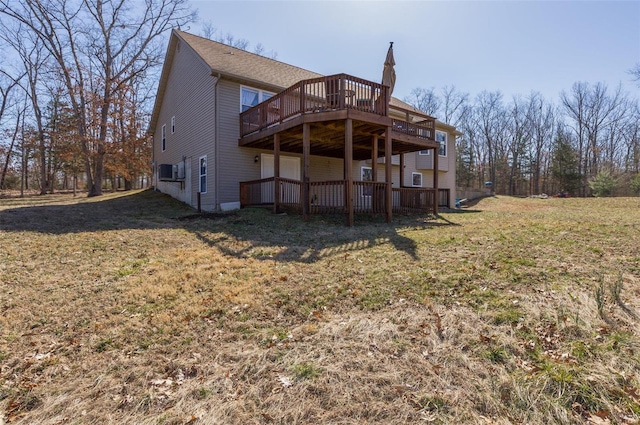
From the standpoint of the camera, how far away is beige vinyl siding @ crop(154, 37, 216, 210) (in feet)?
43.0

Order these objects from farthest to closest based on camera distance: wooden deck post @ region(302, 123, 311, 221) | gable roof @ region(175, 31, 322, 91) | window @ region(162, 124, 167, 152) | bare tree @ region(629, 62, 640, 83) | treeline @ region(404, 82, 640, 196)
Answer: treeline @ region(404, 82, 640, 196) → bare tree @ region(629, 62, 640, 83) → window @ region(162, 124, 167, 152) → gable roof @ region(175, 31, 322, 91) → wooden deck post @ region(302, 123, 311, 221)

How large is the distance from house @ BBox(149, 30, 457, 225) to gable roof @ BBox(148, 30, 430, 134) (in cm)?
7

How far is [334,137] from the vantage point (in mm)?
12039

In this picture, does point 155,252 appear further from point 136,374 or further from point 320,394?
point 320,394

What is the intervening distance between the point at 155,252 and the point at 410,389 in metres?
5.61

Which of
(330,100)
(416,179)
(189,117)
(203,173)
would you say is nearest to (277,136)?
(330,100)

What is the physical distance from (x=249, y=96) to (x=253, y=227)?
6.72 meters

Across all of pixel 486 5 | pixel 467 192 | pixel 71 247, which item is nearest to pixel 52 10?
pixel 71 247

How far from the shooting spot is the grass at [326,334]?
8.70ft

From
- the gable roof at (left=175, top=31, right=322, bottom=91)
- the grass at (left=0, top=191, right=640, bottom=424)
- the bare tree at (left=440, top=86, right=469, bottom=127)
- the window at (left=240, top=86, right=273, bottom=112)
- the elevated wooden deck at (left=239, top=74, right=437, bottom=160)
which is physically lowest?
the grass at (left=0, top=191, right=640, bottom=424)

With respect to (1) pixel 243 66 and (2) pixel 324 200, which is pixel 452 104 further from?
(2) pixel 324 200

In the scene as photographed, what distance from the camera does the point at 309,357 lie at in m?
3.25

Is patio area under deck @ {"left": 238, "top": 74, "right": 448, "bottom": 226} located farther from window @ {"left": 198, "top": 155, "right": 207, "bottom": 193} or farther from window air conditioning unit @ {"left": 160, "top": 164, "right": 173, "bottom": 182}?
window air conditioning unit @ {"left": 160, "top": 164, "right": 173, "bottom": 182}

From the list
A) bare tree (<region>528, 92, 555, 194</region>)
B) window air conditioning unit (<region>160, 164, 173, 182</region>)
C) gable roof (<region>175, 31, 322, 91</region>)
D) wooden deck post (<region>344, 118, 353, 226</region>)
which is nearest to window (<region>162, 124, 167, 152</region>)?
window air conditioning unit (<region>160, 164, 173, 182</region>)
